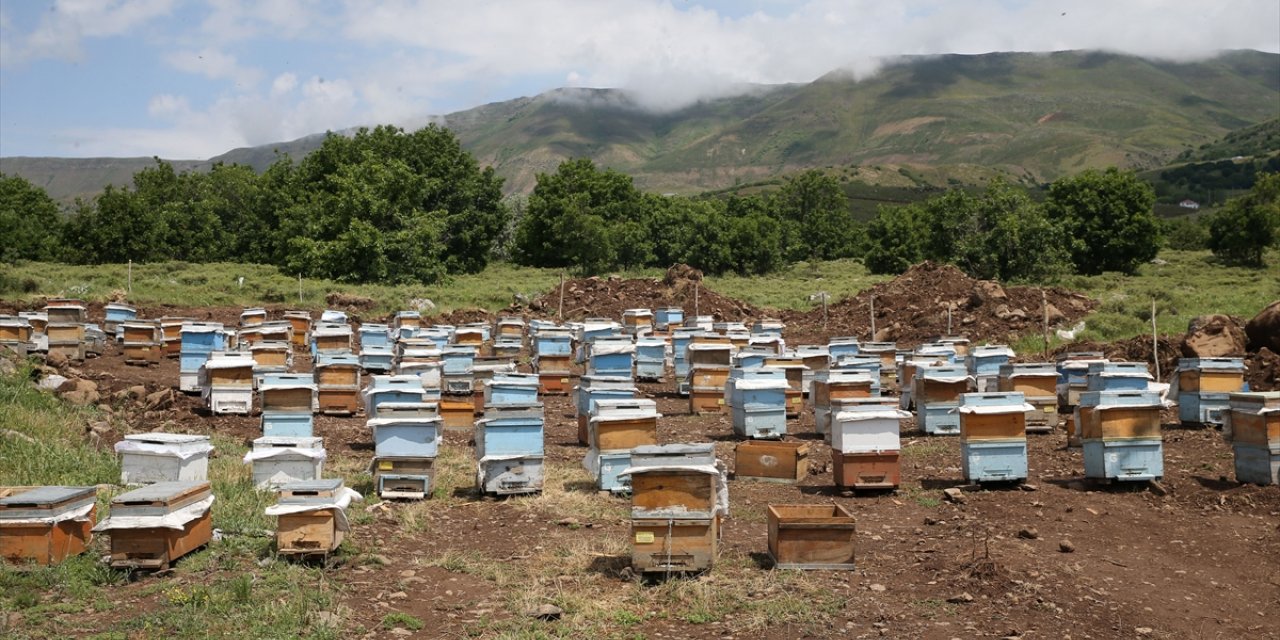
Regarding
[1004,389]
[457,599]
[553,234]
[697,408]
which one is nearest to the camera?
[457,599]

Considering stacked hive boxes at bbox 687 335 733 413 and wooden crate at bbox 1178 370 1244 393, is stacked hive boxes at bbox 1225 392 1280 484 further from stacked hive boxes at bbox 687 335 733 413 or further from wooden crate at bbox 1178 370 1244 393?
stacked hive boxes at bbox 687 335 733 413

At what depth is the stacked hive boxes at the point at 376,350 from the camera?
2252 centimetres

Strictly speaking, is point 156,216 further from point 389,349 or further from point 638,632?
point 638,632

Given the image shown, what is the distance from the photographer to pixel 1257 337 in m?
20.8

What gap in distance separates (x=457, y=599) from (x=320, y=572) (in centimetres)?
130

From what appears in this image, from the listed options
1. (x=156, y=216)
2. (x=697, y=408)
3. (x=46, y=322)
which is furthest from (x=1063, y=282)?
(x=156, y=216)

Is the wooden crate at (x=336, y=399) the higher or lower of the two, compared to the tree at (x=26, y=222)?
lower

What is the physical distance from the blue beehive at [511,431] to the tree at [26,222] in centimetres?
5173

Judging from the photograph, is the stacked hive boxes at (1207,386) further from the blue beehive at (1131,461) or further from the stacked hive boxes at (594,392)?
the stacked hive boxes at (594,392)

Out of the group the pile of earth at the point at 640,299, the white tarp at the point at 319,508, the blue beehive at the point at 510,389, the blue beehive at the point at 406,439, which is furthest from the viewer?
the pile of earth at the point at 640,299

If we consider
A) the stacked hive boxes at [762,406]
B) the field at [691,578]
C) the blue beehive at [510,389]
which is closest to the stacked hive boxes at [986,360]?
the field at [691,578]

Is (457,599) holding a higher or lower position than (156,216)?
lower

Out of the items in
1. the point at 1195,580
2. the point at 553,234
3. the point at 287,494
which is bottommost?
the point at 1195,580

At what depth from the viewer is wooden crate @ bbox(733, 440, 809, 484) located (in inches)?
528
